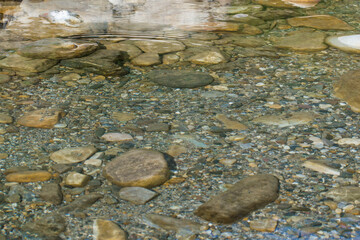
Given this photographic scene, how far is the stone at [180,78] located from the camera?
3.75 meters

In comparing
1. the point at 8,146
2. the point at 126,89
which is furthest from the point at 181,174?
the point at 126,89

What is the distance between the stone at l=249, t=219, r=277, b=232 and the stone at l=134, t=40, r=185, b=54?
7.98 ft

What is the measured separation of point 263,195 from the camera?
2404 mm

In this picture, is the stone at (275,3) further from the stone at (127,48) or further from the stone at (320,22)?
the stone at (127,48)

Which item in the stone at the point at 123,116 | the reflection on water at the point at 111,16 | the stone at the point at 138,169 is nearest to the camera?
the stone at the point at 138,169

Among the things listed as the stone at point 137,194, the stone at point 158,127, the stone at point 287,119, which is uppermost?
the stone at point 287,119

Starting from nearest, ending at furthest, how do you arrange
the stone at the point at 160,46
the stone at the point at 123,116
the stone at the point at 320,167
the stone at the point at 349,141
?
1. the stone at the point at 320,167
2. the stone at the point at 349,141
3. the stone at the point at 123,116
4. the stone at the point at 160,46

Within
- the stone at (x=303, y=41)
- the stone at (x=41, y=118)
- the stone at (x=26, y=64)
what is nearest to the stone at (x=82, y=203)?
the stone at (x=41, y=118)

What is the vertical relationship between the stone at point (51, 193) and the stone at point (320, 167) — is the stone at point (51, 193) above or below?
below

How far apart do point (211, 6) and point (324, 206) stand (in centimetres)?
407

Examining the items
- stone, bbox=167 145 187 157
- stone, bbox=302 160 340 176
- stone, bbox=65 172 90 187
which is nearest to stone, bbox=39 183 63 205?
stone, bbox=65 172 90 187

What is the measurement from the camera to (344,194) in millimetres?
2436

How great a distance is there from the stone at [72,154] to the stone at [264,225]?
3.42 ft

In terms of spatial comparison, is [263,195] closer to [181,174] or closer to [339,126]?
[181,174]
